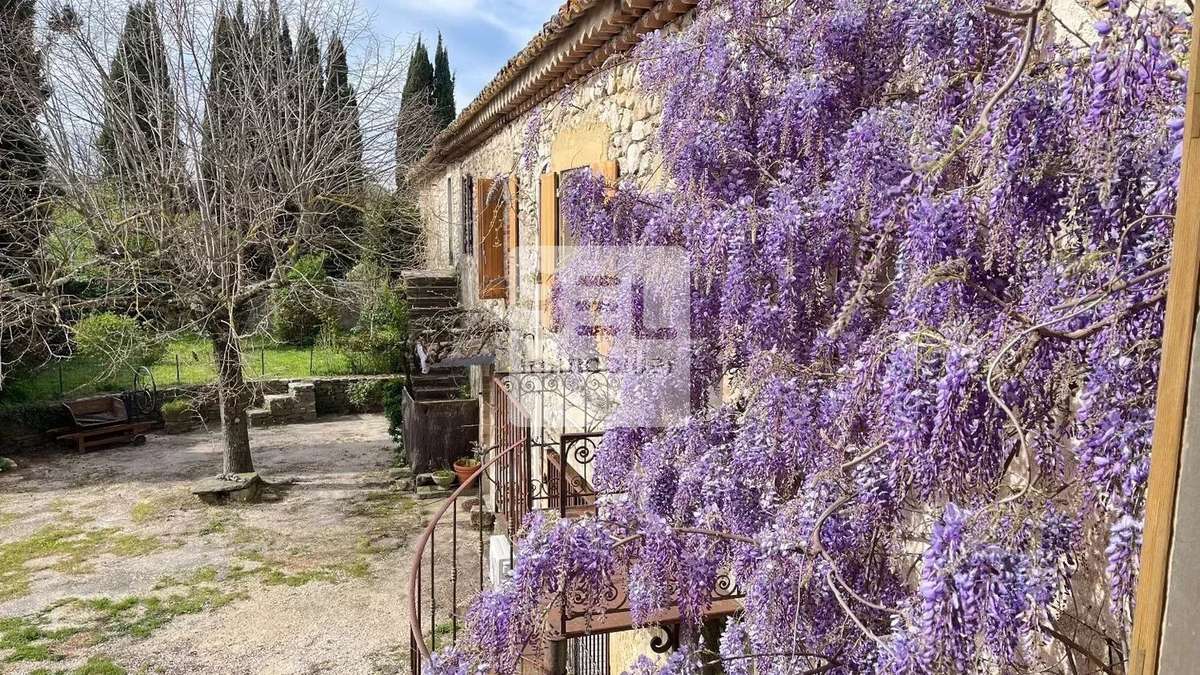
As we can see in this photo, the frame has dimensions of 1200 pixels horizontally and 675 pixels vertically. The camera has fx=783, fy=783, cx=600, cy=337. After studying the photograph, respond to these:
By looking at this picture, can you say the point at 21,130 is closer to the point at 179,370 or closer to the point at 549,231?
the point at 179,370

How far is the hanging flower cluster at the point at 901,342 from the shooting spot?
1395 millimetres

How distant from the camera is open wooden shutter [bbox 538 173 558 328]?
5.88 m

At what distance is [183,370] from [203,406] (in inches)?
60.0

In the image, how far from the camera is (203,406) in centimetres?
1288

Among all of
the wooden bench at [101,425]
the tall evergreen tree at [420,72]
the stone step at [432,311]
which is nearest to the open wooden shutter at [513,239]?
the stone step at [432,311]

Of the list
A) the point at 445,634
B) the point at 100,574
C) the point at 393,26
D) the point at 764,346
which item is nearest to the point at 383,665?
the point at 445,634

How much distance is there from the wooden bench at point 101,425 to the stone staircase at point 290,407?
1.72 meters

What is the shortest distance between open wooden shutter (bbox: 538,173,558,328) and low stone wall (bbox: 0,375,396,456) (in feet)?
18.3

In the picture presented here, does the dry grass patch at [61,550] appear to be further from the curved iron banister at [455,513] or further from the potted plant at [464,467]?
the curved iron banister at [455,513]

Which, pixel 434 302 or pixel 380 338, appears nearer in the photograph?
pixel 434 302

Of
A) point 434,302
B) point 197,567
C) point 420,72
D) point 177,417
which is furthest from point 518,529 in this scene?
point 420,72

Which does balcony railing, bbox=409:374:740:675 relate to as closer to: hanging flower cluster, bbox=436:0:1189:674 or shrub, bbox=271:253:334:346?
hanging flower cluster, bbox=436:0:1189:674

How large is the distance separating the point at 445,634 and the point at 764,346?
484 centimetres

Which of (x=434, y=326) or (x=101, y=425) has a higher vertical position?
(x=434, y=326)
